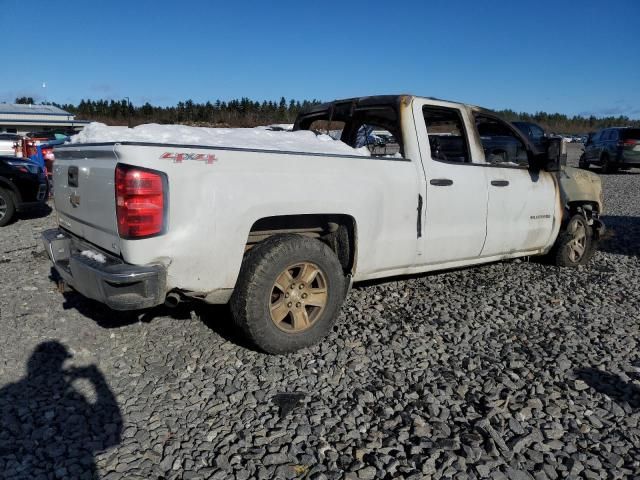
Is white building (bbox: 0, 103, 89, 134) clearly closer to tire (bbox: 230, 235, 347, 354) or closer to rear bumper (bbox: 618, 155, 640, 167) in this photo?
rear bumper (bbox: 618, 155, 640, 167)

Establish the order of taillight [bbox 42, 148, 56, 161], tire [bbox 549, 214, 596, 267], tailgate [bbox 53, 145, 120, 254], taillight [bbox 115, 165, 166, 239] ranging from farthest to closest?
1. taillight [bbox 42, 148, 56, 161]
2. tire [bbox 549, 214, 596, 267]
3. tailgate [bbox 53, 145, 120, 254]
4. taillight [bbox 115, 165, 166, 239]

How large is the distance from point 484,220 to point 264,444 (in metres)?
3.05

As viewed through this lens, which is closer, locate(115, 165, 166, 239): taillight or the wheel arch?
locate(115, 165, 166, 239): taillight

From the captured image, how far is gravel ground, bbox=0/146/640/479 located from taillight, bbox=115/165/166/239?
104 centimetres

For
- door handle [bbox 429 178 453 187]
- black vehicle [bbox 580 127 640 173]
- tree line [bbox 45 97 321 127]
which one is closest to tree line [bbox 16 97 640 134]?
tree line [bbox 45 97 321 127]

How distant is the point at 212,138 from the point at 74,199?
1.09 m

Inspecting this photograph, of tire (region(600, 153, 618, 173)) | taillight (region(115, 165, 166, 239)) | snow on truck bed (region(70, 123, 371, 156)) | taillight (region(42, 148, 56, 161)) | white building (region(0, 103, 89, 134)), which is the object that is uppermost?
snow on truck bed (region(70, 123, 371, 156))

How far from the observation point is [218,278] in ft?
10.7

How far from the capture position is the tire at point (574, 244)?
5875 mm

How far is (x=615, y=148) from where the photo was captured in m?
18.8

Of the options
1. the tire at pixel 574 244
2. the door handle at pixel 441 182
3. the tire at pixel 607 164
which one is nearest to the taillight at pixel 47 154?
the door handle at pixel 441 182

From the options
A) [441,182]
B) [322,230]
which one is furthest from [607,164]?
[322,230]

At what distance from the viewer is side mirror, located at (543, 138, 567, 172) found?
16.7ft

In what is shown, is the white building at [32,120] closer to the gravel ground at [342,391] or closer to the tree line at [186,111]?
the tree line at [186,111]
